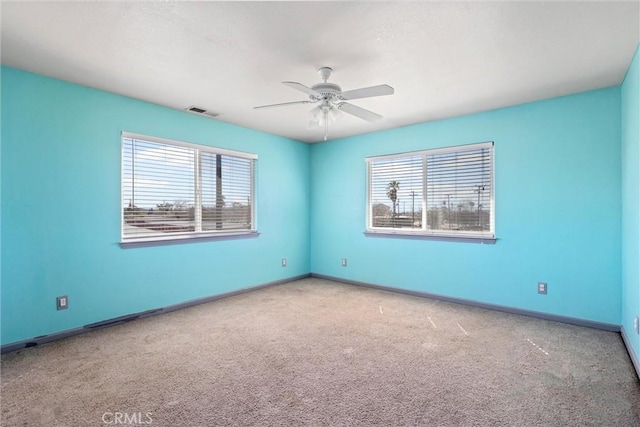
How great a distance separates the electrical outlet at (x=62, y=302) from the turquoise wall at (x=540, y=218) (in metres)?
3.82

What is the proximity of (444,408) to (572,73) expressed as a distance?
2.99 meters

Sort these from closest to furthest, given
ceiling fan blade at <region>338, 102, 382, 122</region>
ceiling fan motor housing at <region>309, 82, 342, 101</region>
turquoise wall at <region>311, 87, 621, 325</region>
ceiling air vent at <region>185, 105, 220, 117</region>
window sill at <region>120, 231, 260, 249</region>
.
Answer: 1. ceiling fan motor housing at <region>309, 82, 342, 101</region>
2. ceiling fan blade at <region>338, 102, 382, 122</region>
3. turquoise wall at <region>311, 87, 621, 325</region>
4. window sill at <region>120, 231, 260, 249</region>
5. ceiling air vent at <region>185, 105, 220, 117</region>

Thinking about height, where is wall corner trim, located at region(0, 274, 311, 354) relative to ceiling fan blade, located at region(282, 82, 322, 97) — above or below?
below

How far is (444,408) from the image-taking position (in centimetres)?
195

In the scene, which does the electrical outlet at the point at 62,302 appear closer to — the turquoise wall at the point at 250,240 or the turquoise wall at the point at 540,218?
the turquoise wall at the point at 250,240

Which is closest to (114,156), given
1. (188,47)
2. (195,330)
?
(188,47)

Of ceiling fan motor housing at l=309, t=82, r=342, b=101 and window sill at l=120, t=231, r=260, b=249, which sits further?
window sill at l=120, t=231, r=260, b=249

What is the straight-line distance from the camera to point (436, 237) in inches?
172

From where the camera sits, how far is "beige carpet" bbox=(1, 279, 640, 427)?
1.90 meters

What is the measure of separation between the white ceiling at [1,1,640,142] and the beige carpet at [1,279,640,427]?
2.41m

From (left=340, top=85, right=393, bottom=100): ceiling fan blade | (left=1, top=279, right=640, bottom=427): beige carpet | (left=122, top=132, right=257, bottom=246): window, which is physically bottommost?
(left=1, top=279, right=640, bottom=427): beige carpet

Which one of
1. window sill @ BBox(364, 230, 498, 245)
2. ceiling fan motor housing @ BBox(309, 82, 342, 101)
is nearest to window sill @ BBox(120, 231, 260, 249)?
window sill @ BBox(364, 230, 498, 245)

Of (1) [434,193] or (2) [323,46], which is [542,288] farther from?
(2) [323,46]

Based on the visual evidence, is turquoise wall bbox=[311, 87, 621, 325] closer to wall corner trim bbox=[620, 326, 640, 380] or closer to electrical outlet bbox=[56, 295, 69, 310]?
wall corner trim bbox=[620, 326, 640, 380]
